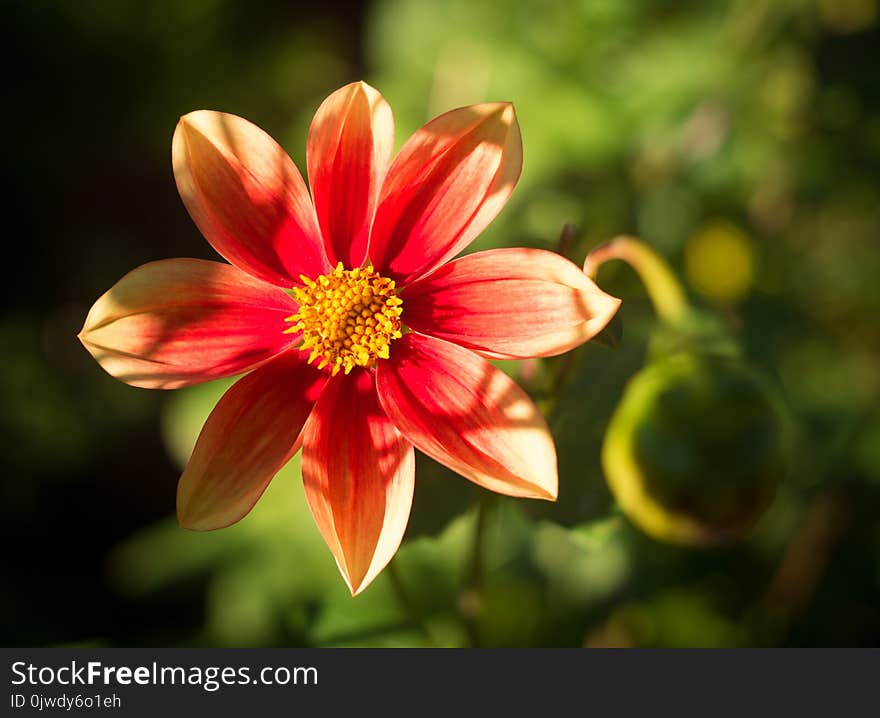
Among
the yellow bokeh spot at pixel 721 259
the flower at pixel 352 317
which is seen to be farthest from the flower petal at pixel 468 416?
the yellow bokeh spot at pixel 721 259

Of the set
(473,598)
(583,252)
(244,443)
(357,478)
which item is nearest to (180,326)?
(244,443)

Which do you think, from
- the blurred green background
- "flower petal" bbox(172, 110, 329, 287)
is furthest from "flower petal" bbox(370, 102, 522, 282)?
the blurred green background

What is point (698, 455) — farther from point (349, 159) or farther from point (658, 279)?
point (349, 159)

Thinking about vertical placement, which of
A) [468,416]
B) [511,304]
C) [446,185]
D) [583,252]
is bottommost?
[468,416]

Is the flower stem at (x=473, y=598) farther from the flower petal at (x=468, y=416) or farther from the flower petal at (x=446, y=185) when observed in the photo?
the flower petal at (x=446, y=185)

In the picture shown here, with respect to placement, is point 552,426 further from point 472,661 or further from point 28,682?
point 28,682

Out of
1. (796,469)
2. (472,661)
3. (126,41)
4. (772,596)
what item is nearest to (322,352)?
(472,661)
